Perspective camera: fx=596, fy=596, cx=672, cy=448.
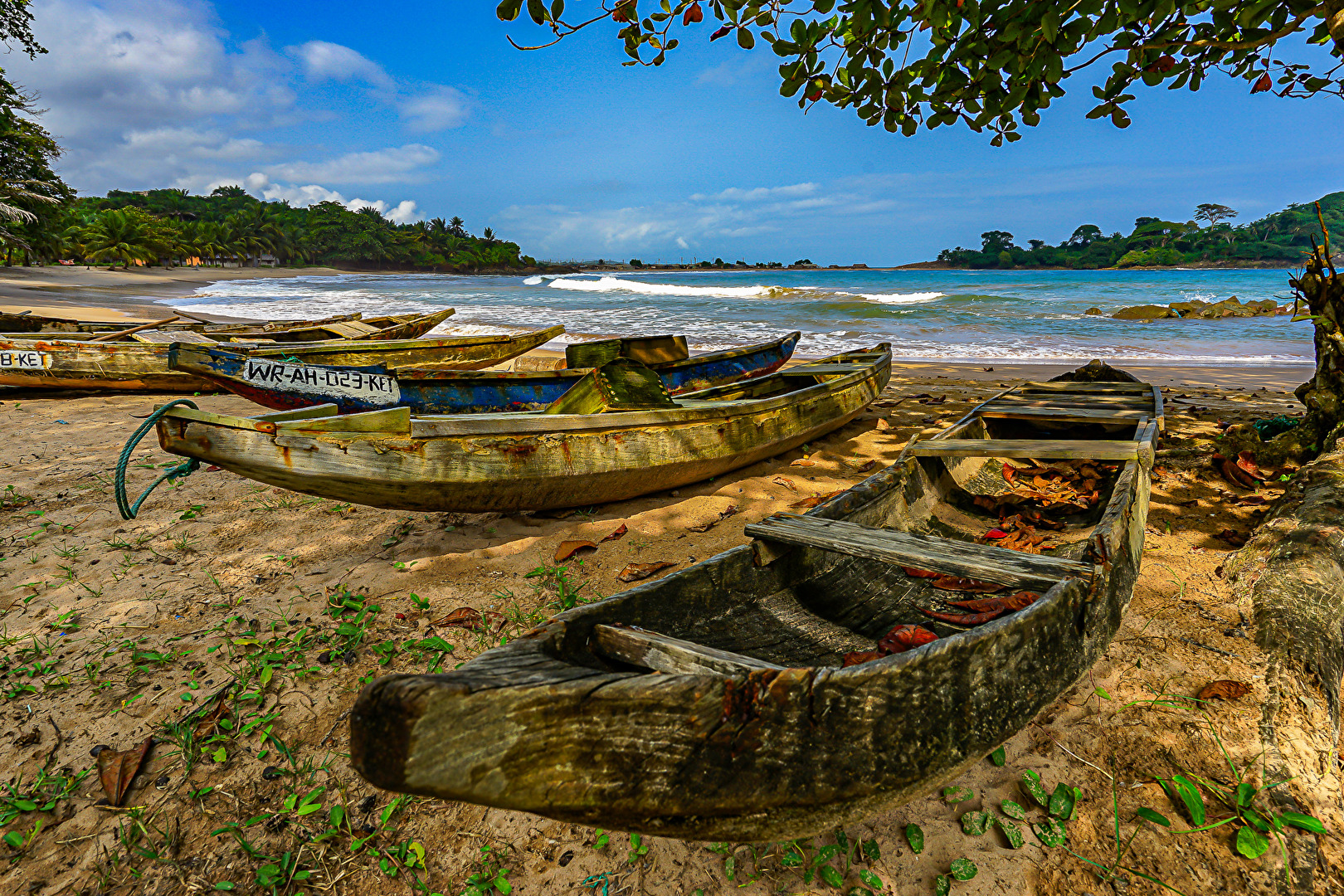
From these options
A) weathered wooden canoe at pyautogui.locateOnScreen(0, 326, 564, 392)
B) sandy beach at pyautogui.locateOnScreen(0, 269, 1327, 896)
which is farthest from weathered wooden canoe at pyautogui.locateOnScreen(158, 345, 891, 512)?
weathered wooden canoe at pyautogui.locateOnScreen(0, 326, 564, 392)

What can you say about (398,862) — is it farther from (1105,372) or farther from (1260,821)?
(1105,372)

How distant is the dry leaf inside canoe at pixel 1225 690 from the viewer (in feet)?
7.24

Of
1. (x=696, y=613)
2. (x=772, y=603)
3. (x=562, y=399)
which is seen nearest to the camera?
(x=696, y=613)

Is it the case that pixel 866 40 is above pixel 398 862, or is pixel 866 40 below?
above

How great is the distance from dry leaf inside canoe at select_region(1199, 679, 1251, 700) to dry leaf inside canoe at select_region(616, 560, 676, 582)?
2.39 meters

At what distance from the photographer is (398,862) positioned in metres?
1.84

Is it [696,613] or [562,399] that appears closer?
[696,613]

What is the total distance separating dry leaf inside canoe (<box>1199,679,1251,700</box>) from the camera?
2.21 metres

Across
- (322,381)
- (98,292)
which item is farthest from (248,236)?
(322,381)

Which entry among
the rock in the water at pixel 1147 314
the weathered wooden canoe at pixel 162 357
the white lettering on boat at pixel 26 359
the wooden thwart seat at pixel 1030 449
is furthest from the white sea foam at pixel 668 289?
the wooden thwart seat at pixel 1030 449

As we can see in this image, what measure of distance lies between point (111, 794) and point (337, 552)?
1.81 metres

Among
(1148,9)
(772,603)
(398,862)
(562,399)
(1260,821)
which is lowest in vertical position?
(398,862)

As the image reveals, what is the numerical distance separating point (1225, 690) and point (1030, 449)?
175 centimetres

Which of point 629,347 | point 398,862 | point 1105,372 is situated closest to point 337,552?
point 398,862
